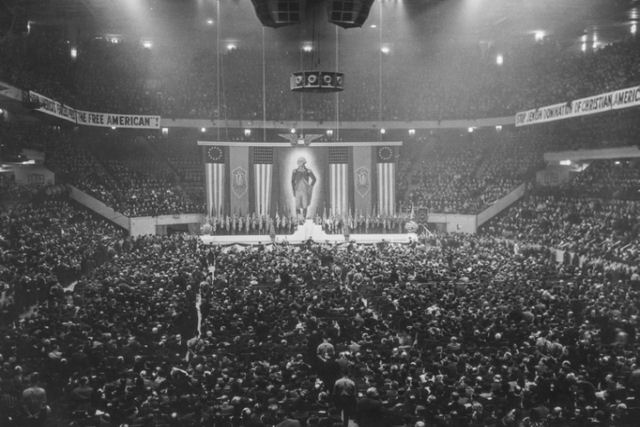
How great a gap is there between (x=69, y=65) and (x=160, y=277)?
3053cm

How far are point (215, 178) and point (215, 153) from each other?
172 cm

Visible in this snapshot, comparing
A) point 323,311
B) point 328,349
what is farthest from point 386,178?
point 328,349

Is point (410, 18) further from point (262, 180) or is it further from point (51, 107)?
point (51, 107)

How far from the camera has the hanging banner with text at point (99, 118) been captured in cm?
3603

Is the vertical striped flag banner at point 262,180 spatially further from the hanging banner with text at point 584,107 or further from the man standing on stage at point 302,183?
the hanging banner with text at point 584,107

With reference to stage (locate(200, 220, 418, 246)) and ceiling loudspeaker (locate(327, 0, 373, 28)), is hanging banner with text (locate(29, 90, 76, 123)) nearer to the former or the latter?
stage (locate(200, 220, 418, 246))

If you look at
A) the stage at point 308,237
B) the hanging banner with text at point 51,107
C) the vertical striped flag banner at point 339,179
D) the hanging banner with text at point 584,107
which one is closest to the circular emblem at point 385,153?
the vertical striped flag banner at point 339,179

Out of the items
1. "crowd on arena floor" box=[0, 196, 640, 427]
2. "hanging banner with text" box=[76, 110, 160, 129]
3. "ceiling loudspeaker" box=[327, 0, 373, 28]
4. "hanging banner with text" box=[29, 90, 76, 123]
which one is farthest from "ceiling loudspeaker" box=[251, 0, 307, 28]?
"hanging banner with text" box=[76, 110, 160, 129]

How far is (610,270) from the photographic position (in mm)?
24438

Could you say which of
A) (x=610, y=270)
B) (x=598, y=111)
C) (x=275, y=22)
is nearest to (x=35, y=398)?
(x=275, y=22)

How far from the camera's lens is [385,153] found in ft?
143

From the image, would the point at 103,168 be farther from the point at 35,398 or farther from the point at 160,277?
the point at 35,398

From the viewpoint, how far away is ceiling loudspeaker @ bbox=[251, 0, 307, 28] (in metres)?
23.8

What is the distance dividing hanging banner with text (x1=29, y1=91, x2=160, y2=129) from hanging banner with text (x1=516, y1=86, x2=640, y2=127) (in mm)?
26673
